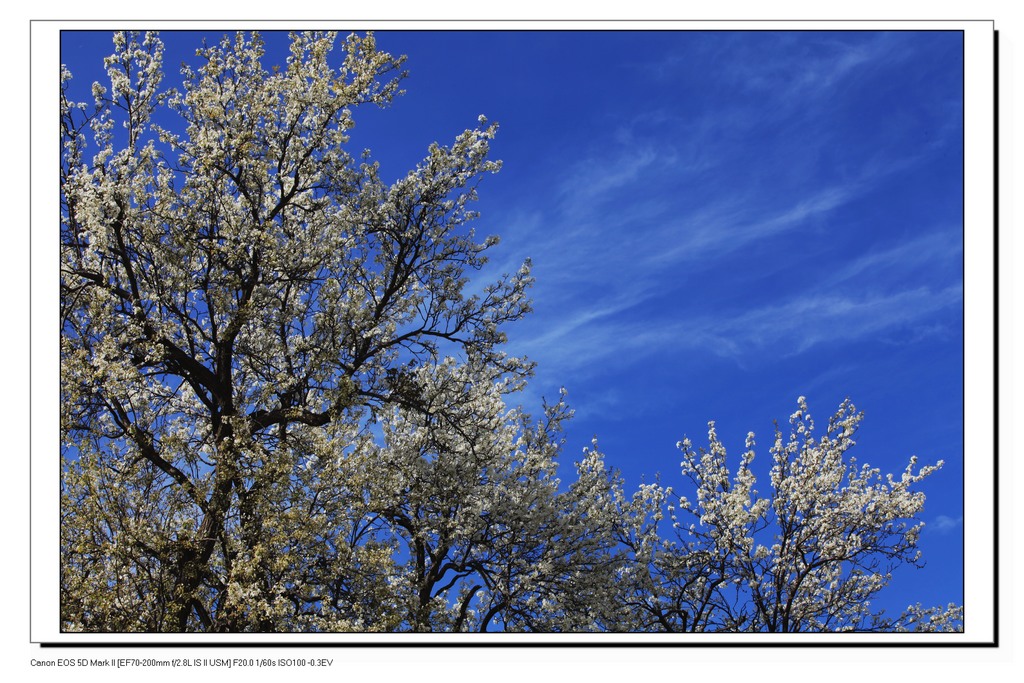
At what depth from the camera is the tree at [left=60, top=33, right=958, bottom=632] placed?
Answer: 29.6ft

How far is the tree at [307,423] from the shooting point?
9.02 m

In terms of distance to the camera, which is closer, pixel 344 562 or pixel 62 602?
pixel 62 602

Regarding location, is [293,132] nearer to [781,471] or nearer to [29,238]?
[29,238]

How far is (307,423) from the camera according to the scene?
1070cm

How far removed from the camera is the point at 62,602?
26.6ft

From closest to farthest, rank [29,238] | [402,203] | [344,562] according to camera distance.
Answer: [29,238]
[344,562]
[402,203]

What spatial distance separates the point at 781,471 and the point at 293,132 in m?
9.08
